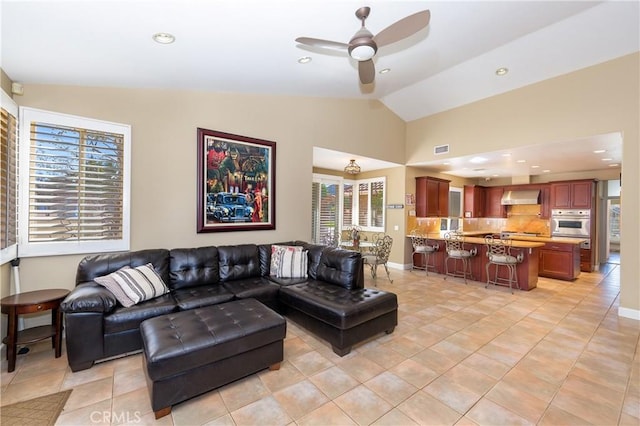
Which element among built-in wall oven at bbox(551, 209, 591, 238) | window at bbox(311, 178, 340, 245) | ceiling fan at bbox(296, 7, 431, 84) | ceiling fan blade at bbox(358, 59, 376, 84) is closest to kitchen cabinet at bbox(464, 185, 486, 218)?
built-in wall oven at bbox(551, 209, 591, 238)

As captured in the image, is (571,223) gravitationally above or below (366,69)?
below

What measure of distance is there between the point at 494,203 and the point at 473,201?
82 cm

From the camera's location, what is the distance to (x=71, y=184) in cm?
312

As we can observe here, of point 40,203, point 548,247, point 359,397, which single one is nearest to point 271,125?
point 40,203

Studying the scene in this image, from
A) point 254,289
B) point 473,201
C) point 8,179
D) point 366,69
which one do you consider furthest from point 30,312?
point 473,201

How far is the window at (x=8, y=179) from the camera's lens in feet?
8.56

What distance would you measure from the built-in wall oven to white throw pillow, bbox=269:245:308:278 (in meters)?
7.41

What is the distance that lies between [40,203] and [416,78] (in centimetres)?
556

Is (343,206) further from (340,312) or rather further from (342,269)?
(340,312)

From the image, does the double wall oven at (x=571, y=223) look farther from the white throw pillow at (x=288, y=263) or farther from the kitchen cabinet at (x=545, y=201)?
the white throw pillow at (x=288, y=263)

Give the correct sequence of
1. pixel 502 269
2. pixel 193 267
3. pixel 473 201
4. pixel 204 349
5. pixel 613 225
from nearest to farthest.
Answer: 1. pixel 204 349
2. pixel 193 267
3. pixel 502 269
4. pixel 613 225
5. pixel 473 201

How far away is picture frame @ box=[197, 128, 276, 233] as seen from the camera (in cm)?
402

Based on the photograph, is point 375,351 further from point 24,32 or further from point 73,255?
point 24,32

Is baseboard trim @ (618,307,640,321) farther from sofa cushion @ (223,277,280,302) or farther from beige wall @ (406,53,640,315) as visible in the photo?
sofa cushion @ (223,277,280,302)
